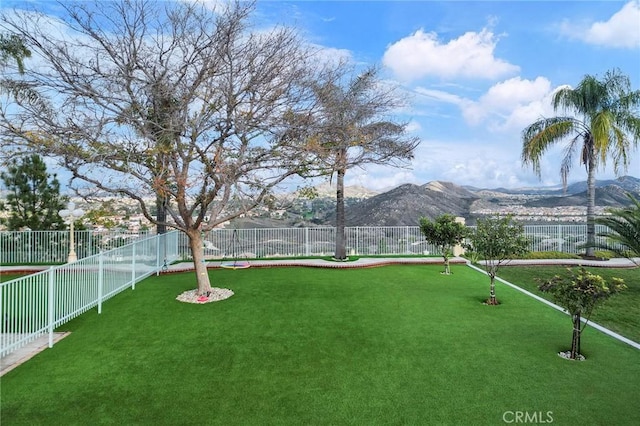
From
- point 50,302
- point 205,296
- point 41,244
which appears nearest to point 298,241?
point 205,296

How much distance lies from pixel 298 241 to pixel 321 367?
9925 mm

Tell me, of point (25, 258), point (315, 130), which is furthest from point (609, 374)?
point (25, 258)

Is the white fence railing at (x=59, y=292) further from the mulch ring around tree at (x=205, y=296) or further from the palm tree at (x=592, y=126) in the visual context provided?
the palm tree at (x=592, y=126)

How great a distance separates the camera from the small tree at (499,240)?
747 centimetres

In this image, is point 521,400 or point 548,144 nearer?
point 521,400

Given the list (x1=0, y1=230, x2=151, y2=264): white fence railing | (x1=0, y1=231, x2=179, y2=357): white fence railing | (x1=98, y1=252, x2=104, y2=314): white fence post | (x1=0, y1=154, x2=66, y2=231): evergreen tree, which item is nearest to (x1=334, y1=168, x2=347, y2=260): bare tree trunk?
(x1=0, y1=231, x2=179, y2=357): white fence railing

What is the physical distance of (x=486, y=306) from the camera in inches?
293

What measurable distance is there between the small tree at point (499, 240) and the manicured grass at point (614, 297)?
700 mm

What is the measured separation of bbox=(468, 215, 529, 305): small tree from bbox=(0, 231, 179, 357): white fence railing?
24.6 ft

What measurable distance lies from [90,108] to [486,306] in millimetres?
8821

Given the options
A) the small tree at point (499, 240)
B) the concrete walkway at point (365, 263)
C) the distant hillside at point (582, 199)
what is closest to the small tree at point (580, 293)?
the small tree at point (499, 240)

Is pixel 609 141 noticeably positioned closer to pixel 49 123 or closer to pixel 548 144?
pixel 548 144

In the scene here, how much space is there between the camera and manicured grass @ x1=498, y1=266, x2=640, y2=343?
20.7ft

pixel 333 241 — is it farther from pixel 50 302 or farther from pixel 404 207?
pixel 50 302
